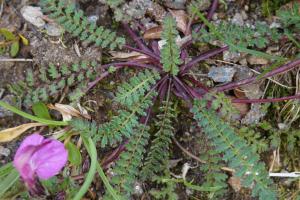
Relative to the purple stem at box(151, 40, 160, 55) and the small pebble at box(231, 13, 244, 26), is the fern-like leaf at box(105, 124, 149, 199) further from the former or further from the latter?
the small pebble at box(231, 13, 244, 26)

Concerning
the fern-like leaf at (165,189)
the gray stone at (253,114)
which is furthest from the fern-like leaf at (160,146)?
the gray stone at (253,114)

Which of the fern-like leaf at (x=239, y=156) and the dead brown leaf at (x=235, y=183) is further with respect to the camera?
the dead brown leaf at (x=235, y=183)

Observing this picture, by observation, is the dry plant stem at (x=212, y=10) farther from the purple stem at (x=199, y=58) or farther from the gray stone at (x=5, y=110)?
the gray stone at (x=5, y=110)

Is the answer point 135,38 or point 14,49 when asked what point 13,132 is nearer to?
point 14,49

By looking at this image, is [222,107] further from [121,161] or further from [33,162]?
[33,162]

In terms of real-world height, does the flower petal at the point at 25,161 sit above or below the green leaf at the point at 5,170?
above

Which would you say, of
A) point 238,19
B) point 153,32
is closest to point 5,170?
point 153,32
